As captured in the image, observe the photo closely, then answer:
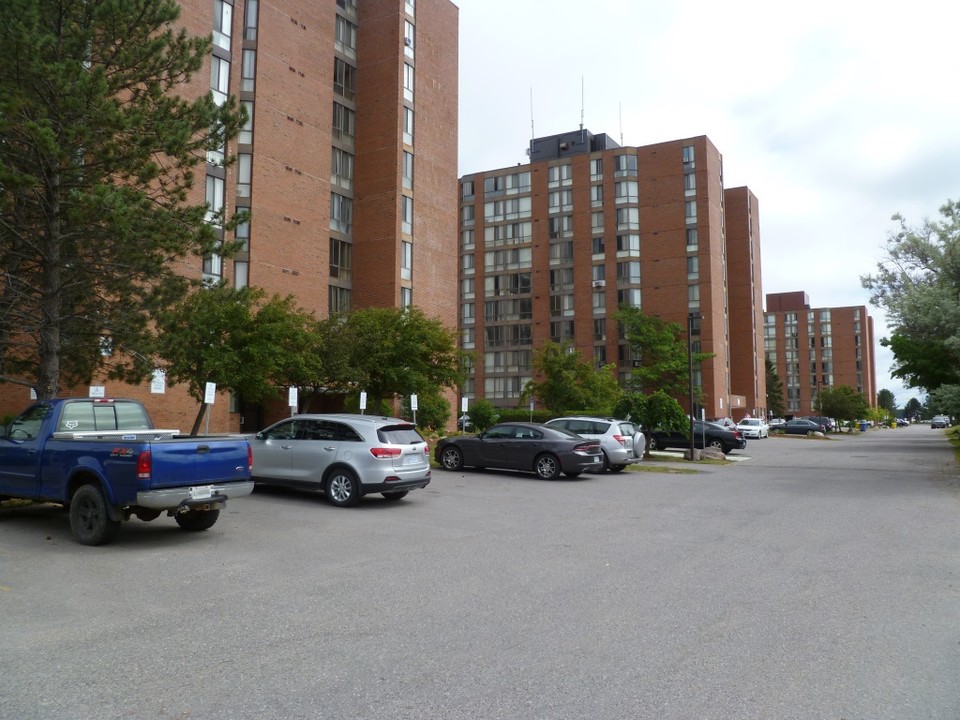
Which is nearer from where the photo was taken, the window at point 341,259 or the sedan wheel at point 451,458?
the sedan wheel at point 451,458

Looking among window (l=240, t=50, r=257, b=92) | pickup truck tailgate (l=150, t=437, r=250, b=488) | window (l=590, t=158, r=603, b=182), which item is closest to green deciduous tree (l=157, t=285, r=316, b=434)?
pickup truck tailgate (l=150, t=437, r=250, b=488)

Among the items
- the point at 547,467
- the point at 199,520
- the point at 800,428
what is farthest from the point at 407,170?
the point at 800,428

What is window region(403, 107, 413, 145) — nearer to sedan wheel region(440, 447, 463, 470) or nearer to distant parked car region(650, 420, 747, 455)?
distant parked car region(650, 420, 747, 455)

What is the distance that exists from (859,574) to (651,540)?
2.81 metres

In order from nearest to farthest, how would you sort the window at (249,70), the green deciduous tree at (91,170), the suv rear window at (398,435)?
the green deciduous tree at (91,170), the suv rear window at (398,435), the window at (249,70)

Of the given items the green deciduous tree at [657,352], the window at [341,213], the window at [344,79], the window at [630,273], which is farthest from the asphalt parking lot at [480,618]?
the window at [630,273]

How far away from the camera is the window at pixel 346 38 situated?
44250mm

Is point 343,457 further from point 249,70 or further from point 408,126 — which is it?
point 408,126

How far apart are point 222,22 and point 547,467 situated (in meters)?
29.3

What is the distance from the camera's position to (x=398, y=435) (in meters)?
13.5

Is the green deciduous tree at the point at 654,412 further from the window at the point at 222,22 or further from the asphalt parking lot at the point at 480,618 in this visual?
the window at the point at 222,22

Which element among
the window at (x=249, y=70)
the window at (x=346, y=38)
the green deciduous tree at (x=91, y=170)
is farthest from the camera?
the window at (x=346, y=38)

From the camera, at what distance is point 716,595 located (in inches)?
273

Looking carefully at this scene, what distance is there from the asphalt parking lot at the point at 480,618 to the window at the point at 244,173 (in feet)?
87.3
